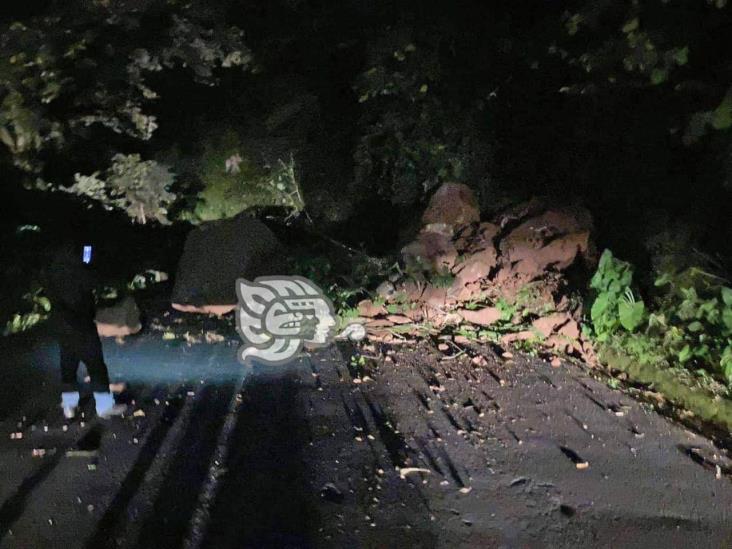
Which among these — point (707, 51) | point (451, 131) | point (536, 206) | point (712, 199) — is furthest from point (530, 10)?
point (707, 51)

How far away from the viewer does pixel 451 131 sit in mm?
10859

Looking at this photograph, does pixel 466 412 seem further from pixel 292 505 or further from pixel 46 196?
pixel 46 196

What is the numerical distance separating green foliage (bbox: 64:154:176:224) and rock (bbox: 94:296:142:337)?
10.6 ft

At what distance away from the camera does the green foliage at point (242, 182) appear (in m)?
13.7

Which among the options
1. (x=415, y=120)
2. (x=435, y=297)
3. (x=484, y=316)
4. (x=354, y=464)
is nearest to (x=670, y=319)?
(x=484, y=316)

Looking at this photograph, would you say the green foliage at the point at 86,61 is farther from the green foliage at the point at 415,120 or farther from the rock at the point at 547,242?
the rock at the point at 547,242

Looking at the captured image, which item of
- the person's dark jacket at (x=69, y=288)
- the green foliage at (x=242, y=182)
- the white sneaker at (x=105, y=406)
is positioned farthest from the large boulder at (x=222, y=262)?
the green foliage at (x=242, y=182)

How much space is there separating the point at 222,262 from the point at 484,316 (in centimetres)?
379

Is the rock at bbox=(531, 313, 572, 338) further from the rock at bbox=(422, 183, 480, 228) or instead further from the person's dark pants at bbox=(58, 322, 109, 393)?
the person's dark pants at bbox=(58, 322, 109, 393)

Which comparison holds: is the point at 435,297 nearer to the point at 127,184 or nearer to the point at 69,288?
the point at 69,288

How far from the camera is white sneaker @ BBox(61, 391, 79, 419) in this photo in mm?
5395

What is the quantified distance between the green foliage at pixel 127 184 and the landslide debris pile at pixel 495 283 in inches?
181

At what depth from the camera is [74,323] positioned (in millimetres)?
5172

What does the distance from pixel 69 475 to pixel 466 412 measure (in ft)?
10.5
